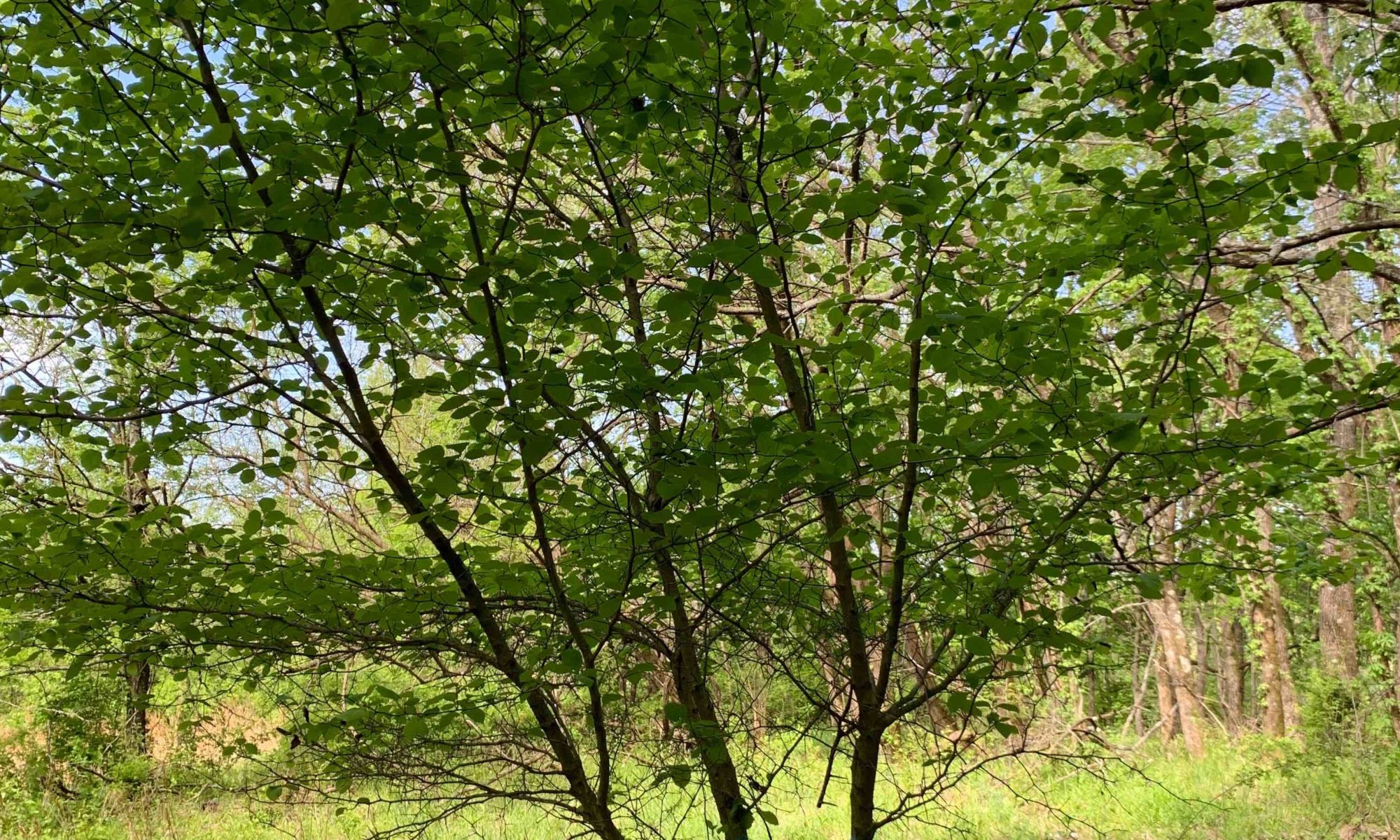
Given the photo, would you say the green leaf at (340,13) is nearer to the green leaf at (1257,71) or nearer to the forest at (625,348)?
the forest at (625,348)

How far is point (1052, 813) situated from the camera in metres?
4.64

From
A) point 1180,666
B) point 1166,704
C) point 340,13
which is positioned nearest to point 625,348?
point 340,13

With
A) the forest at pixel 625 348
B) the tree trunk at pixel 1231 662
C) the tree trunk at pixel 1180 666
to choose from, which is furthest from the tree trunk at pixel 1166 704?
the forest at pixel 625 348

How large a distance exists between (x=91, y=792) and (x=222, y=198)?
8.68m

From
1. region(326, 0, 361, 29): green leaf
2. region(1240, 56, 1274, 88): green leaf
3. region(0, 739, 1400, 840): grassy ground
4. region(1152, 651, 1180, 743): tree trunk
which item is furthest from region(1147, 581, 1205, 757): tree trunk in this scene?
region(326, 0, 361, 29): green leaf

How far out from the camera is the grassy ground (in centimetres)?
551

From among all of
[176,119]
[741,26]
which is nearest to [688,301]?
[741,26]

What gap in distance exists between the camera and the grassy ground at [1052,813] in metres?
5.51

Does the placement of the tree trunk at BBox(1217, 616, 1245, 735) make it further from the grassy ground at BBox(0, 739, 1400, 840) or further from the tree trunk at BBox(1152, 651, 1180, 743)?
the grassy ground at BBox(0, 739, 1400, 840)

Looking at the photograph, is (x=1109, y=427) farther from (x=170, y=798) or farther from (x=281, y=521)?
(x=170, y=798)

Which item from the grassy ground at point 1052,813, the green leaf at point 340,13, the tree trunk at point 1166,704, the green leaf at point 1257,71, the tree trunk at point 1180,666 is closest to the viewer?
the green leaf at point 340,13

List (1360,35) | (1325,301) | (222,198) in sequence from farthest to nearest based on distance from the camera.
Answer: (1325,301) < (1360,35) < (222,198)

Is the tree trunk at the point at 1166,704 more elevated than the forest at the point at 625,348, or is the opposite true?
the forest at the point at 625,348

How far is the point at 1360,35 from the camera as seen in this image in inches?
206
